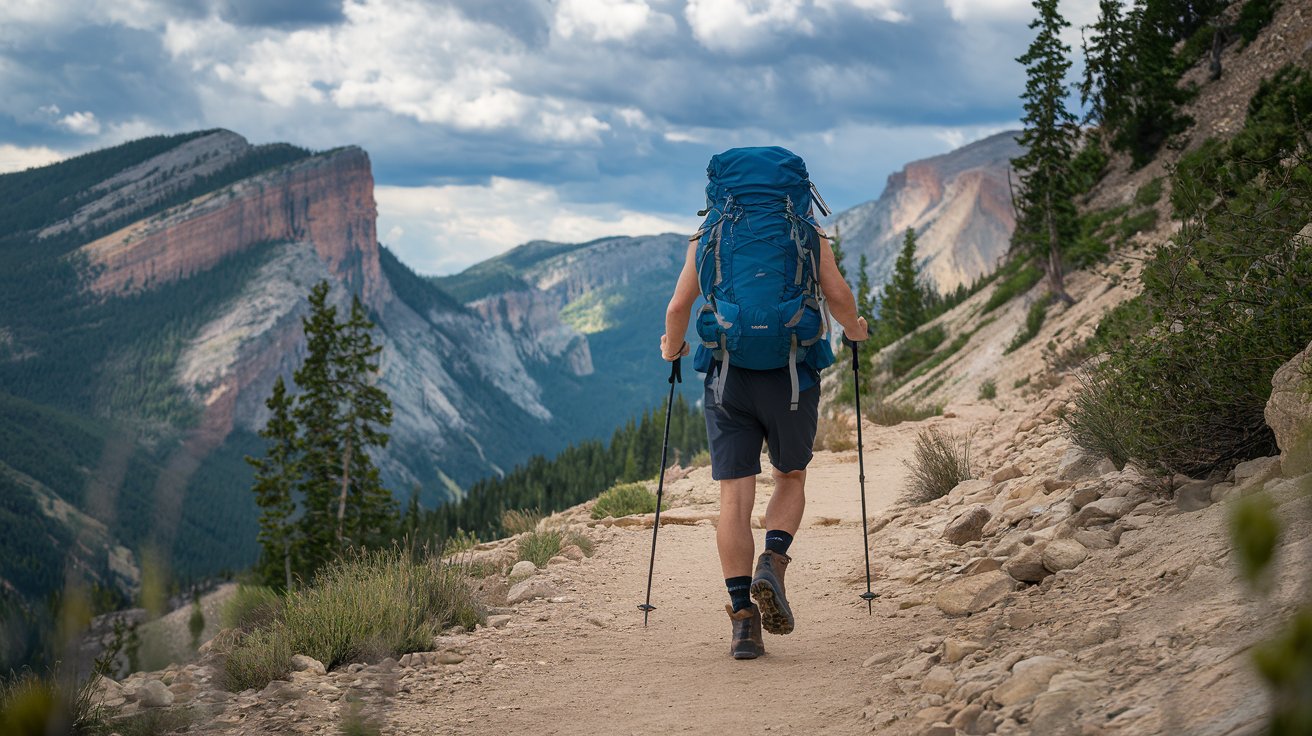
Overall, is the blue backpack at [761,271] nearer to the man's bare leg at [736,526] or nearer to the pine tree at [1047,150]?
the man's bare leg at [736,526]

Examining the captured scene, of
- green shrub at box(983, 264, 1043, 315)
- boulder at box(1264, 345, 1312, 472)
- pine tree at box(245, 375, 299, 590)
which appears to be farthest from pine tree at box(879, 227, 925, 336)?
boulder at box(1264, 345, 1312, 472)

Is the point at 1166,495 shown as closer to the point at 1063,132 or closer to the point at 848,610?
the point at 848,610

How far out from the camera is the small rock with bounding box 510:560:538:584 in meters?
9.09

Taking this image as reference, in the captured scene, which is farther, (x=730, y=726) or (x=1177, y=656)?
(x=730, y=726)

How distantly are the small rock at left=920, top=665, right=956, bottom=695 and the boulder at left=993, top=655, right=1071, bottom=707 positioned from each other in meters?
0.47

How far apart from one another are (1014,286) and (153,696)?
35.3 meters

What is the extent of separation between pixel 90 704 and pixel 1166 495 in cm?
599

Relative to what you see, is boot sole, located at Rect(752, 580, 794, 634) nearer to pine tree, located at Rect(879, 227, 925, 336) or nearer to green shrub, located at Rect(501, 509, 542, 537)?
green shrub, located at Rect(501, 509, 542, 537)

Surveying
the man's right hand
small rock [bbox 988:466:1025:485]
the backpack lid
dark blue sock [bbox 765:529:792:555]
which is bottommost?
dark blue sock [bbox 765:529:792:555]

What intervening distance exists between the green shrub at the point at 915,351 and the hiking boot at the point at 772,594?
36.8m

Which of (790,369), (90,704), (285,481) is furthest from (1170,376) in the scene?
(285,481)

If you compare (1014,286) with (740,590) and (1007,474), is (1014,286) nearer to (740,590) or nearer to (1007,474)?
(1007,474)

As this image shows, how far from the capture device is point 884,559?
860 centimetres

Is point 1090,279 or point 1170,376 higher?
point 1090,279
